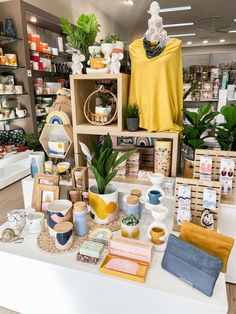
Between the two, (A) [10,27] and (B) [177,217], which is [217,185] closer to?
(B) [177,217]

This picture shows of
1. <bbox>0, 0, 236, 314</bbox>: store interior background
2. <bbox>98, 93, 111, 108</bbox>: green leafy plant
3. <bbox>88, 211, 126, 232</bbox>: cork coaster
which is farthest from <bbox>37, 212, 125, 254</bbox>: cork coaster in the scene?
<bbox>0, 0, 236, 314</bbox>: store interior background

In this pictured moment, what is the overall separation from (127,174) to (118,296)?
0.82m

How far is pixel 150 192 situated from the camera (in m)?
1.25

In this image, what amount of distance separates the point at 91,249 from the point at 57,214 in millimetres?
234

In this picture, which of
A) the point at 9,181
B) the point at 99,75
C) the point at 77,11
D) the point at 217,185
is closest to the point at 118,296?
the point at 217,185

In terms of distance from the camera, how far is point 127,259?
1001 mm

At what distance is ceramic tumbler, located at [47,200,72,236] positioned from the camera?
1.12 metres

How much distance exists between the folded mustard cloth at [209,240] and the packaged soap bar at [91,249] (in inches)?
13.9

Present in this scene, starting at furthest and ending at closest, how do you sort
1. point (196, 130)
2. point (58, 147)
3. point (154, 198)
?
point (58, 147)
point (196, 130)
point (154, 198)

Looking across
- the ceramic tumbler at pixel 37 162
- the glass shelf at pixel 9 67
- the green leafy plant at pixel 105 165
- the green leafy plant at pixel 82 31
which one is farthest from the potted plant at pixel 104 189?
the glass shelf at pixel 9 67

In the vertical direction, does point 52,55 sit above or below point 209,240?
above

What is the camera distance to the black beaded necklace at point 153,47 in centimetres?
134

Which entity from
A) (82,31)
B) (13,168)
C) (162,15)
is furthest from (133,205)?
(162,15)

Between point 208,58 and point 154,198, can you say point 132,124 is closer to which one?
point 154,198
